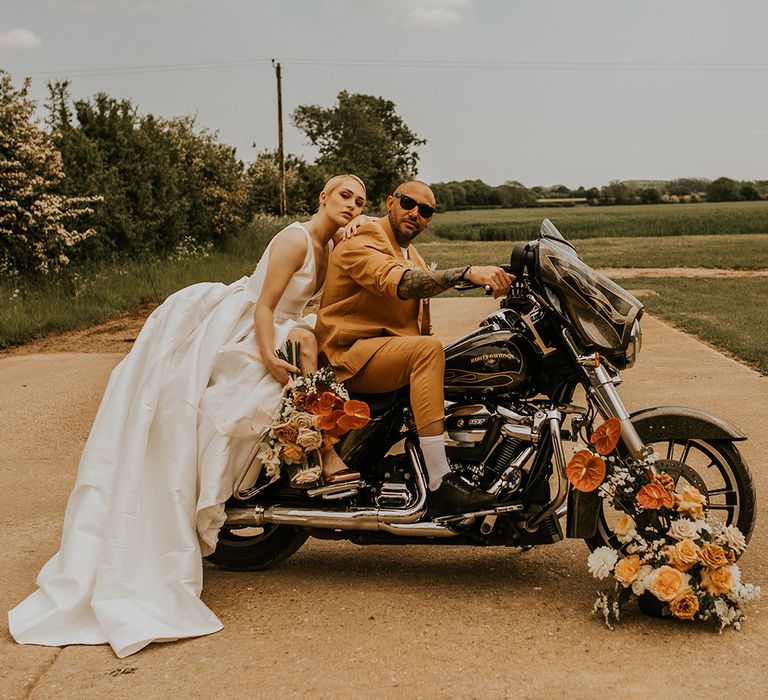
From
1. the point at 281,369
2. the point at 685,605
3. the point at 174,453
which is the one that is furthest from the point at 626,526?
the point at 174,453

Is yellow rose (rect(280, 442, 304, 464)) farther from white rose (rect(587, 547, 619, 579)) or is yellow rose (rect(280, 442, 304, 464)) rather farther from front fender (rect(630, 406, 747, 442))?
front fender (rect(630, 406, 747, 442))

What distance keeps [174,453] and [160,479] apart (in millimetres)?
137

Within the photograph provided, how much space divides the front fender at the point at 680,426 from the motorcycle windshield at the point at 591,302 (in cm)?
37

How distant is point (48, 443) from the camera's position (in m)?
7.39

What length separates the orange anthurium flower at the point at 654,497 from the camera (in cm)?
390

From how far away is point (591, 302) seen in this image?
13.1ft

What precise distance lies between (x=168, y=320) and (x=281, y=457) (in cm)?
90

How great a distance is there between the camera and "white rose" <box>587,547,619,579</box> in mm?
3967

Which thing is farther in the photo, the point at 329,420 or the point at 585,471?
the point at 329,420

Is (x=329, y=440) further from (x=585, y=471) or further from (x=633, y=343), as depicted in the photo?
(x=633, y=343)

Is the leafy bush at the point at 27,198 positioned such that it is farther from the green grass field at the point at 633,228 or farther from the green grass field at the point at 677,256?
the green grass field at the point at 633,228

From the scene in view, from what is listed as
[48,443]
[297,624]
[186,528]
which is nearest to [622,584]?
[297,624]

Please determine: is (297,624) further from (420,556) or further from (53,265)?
(53,265)

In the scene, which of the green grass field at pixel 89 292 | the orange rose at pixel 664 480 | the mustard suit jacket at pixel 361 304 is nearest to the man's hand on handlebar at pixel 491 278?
the mustard suit jacket at pixel 361 304
